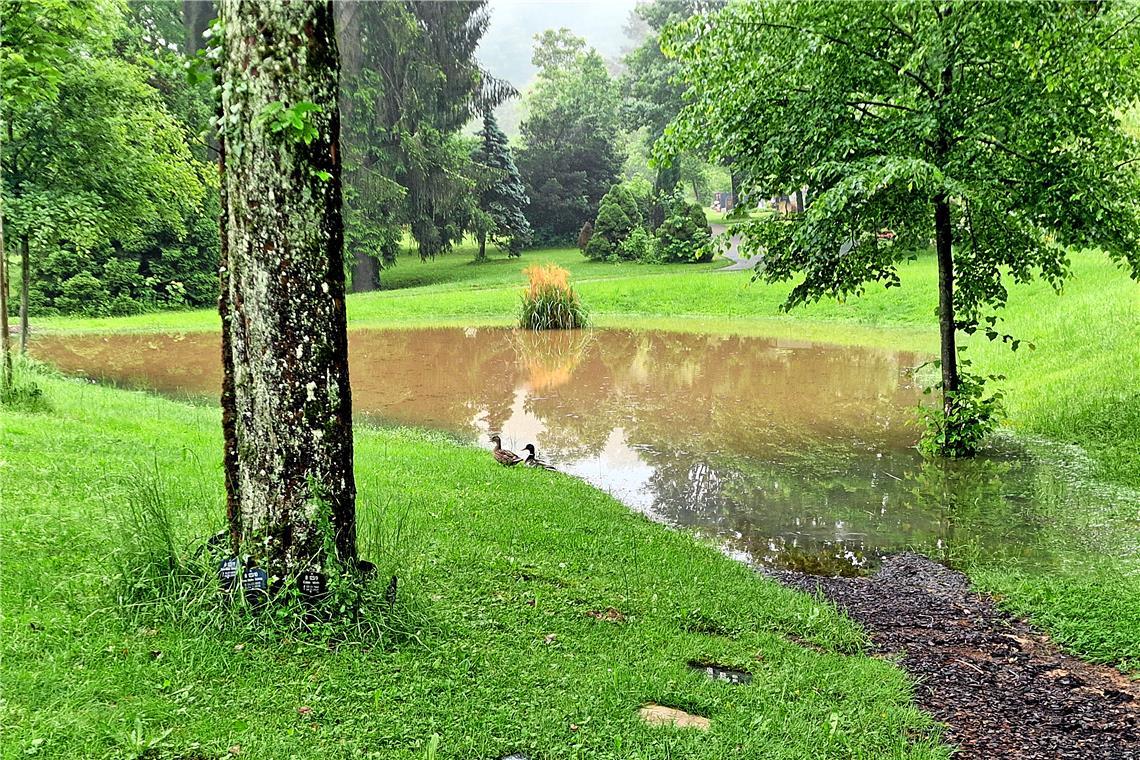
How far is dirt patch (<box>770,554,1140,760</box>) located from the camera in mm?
3723

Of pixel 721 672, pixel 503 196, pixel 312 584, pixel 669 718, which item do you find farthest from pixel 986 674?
pixel 503 196

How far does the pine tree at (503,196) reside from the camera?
3869 centimetres

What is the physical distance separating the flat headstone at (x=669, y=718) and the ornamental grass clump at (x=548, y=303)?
17455mm

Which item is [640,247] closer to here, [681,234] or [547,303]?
[681,234]

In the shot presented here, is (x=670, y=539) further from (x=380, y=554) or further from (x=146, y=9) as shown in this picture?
(x=146, y=9)

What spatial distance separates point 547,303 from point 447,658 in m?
17.4

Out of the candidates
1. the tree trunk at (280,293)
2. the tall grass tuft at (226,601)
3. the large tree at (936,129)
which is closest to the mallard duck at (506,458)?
the large tree at (936,129)

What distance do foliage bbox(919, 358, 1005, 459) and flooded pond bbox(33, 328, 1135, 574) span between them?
0.28 metres

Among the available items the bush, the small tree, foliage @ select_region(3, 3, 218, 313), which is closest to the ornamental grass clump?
the bush

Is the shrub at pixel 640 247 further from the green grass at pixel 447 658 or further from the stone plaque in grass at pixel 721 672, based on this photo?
the stone plaque in grass at pixel 721 672

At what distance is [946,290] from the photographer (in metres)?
8.76

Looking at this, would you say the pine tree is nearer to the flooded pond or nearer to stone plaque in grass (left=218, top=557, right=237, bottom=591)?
the flooded pond

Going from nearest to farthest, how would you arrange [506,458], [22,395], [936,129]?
1. [936,129]
2. [22,395]
3. [506,458]

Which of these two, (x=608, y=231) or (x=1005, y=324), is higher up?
(x=608, y=231)
